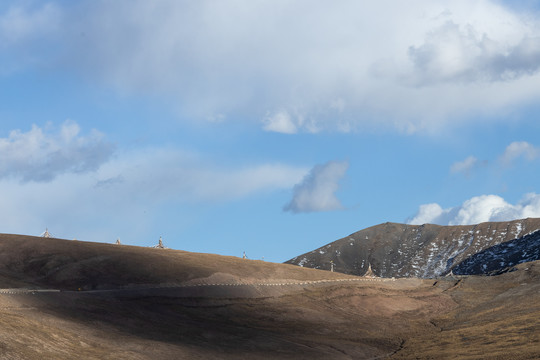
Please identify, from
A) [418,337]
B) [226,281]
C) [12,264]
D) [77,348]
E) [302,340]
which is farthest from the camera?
[226,281]

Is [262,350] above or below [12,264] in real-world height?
below

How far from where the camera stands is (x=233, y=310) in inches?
3221

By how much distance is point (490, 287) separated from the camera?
110 metres

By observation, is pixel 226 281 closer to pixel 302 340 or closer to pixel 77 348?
pixel 302 340

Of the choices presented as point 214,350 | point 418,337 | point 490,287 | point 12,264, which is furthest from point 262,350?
point 490,287

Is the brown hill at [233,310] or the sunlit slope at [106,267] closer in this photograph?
the brown hill at [233,310]

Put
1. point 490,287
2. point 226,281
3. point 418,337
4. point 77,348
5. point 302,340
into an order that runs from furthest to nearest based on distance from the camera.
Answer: point 490,287
point 226,281
point 418,337
point 302,340
point 77,348

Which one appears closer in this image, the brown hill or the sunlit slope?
the brown hill

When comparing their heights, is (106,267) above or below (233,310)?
above

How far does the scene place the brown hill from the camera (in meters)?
58.0

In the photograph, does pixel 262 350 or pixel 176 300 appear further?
pixel 176 300

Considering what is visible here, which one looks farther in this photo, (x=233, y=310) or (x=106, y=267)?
Answer: (x=106, y=267)

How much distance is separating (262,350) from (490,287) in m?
59.3

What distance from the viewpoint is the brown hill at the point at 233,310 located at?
58.0 meters
